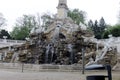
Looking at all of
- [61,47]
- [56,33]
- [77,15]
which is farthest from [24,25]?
[61,47]

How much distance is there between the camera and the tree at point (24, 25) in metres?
71.8

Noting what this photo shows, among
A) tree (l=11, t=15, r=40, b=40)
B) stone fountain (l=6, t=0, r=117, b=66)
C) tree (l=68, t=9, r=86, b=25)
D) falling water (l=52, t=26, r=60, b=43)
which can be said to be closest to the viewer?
stone fountain (l=6, t=0, r=117, b=66)

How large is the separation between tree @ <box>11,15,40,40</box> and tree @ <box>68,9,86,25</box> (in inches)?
388

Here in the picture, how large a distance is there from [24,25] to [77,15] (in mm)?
15074

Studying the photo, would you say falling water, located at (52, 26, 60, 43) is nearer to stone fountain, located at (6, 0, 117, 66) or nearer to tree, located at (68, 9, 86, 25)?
stone fountain, located at (6, 0, 117, 66)

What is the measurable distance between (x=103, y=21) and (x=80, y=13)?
950 cm

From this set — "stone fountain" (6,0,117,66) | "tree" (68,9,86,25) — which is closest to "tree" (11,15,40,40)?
"tree" (68,9,86,25)

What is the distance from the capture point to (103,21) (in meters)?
85.2

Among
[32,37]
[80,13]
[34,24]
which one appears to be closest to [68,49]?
[32,37]

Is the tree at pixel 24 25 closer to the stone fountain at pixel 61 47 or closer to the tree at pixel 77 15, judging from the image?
the tree at pixel 77 15

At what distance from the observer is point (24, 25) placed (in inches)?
2921

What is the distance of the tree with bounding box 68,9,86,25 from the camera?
250ft

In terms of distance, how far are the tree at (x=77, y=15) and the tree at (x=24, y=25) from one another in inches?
388

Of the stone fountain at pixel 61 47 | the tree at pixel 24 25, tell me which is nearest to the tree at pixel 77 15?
the tree at pixel 24 25
